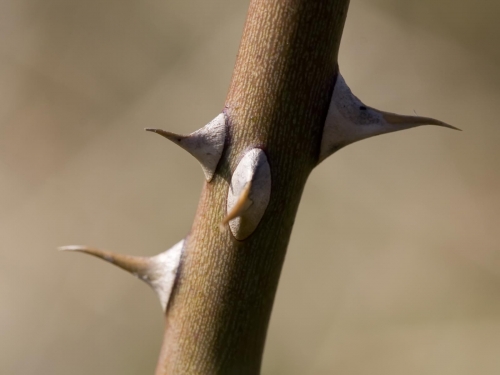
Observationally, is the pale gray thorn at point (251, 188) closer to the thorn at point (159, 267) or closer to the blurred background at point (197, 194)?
the thorn at point (159, 267)

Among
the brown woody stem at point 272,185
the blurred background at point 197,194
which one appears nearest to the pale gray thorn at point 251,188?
the brown woody stem at point 272,185

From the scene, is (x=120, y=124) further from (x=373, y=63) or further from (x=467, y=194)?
(x=467, y=194)

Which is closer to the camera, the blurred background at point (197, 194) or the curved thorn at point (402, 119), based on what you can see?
the curved thorn at point (402, 119)

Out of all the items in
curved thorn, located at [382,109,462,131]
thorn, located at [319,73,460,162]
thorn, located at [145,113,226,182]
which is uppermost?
curved thorn, located at [382,109,462,131]

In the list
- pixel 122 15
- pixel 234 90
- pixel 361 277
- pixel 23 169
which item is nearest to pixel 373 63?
pixel 361 277

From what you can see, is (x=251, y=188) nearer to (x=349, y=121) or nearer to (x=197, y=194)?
(x=349, y=121)

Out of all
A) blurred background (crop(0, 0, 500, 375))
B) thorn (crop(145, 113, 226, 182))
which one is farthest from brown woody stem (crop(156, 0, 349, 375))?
blurred background (crop(0, 0, 500, 375))

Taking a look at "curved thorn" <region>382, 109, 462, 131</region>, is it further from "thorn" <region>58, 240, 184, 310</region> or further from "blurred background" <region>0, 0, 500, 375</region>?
"blurred background" <region>0, 0, 500, 375</region>
